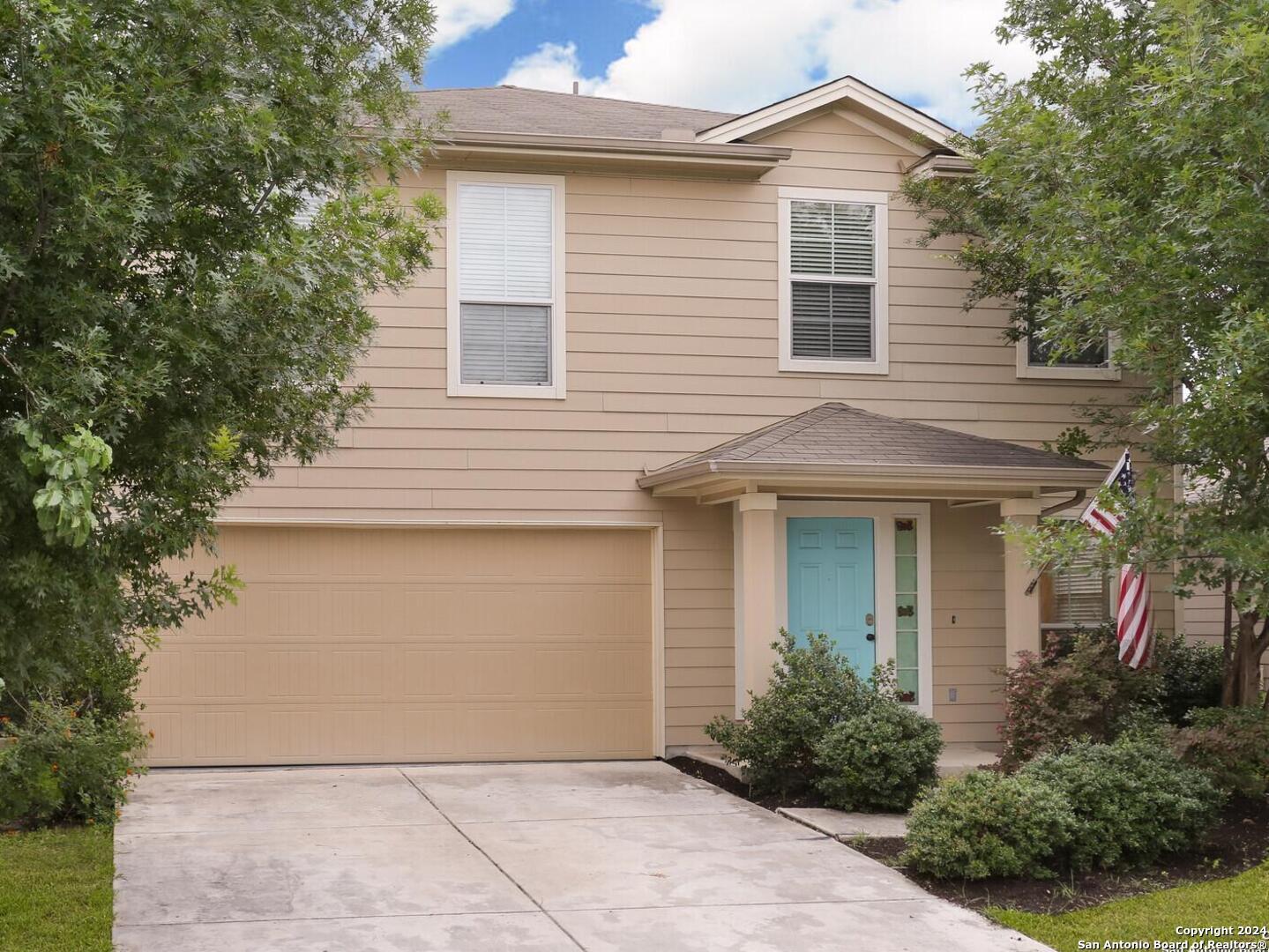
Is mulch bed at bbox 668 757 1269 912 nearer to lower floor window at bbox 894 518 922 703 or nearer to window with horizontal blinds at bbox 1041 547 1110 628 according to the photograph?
lower floor window at bbox 894 518 922 703

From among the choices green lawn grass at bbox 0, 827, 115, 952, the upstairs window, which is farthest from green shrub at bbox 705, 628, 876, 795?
green lawn grass at bbox 0, 827, 115, 952

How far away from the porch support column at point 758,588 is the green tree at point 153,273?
5.60 meters

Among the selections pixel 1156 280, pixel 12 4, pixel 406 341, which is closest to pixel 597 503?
pixel 406 341

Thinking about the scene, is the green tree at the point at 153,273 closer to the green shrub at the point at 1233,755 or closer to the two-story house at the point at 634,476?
the two-story house at the point at 634,476

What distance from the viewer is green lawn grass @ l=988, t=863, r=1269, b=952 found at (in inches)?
246

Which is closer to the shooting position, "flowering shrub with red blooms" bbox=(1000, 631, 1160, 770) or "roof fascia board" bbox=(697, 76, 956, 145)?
"flowering shrub with red blooms" bbox=(1000, 631, 1160, 770)

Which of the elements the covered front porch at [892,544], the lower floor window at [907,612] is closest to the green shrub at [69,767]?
the covered front porch at [892,544]

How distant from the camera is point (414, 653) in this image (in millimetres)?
11586

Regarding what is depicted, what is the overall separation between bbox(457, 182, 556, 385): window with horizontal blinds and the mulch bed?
5392mm

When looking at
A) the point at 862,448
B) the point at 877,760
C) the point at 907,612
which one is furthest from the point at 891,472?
the point at 877,760

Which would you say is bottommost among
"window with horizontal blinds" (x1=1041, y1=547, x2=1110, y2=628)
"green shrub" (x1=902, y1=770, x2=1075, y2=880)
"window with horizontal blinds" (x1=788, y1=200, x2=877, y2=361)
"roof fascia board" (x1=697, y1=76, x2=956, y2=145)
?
"green shrub" (x1=902, y1=770, x2=1075, y2=880)

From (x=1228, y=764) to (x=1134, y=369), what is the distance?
266 centimetres

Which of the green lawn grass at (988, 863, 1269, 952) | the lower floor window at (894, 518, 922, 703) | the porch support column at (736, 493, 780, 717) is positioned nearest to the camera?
the green lawn grass at (988, 863, 1269, 952)

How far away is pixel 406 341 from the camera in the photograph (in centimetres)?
1145
